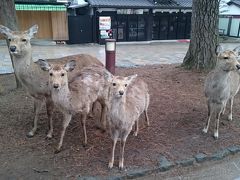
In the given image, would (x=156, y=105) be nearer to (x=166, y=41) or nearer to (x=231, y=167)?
(x=231, y=167)

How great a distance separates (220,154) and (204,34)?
15.3ft

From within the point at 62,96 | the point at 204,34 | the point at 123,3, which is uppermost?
the point at 123,3

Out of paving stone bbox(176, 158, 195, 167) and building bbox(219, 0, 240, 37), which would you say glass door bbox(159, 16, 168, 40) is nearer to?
building bbox(219, 0, 240, 37)

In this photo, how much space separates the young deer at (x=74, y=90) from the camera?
388 centimetres

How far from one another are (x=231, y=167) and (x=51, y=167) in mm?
2700

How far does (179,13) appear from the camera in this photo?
71.6ft

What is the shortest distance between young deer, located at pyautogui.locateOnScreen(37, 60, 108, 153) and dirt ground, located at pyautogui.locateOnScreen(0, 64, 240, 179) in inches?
12.0

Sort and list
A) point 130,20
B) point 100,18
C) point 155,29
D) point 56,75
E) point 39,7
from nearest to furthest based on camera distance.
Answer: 1. point 56,75
2. point 39,7
3. point 100,18
4. point 130,20
5. point 155,29

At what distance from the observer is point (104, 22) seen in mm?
18953

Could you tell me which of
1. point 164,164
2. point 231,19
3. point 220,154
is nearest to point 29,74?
point 164,164

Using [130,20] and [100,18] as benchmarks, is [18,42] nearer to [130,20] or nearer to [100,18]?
[100,18]

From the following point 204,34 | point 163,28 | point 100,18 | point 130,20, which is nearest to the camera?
point 204,34

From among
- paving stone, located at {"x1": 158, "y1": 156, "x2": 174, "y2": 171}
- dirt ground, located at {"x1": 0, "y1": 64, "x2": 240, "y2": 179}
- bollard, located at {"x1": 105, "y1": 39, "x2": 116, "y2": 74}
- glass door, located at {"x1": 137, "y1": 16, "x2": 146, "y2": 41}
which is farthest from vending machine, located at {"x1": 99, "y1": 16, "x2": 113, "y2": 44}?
paving stone, located at {"x1": 158, "y1": 156, "x2": 174, "y2": 171}

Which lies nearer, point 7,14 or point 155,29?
point 7,14
